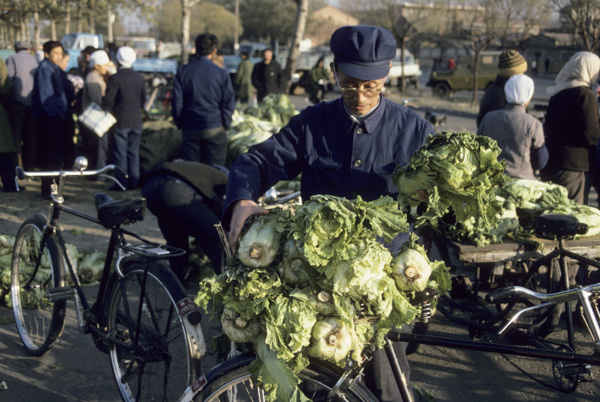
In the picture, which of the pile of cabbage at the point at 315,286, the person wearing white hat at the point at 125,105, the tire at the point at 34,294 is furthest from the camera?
the person wearing white hat at the point at 125,105

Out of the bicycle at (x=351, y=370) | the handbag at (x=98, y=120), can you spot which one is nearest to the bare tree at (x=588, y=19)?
the handbag at (x=98, y=120)

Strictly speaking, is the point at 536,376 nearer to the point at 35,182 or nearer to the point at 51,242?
the point at 51,242

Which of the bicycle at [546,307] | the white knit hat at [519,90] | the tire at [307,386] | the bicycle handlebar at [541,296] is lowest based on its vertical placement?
the bicycle at [546,307]

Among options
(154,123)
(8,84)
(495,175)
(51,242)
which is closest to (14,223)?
(8,84)

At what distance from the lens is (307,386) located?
8.50 feet

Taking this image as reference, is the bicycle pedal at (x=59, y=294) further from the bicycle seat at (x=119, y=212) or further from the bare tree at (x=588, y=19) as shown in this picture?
the bare tree at (x=588, y=19)

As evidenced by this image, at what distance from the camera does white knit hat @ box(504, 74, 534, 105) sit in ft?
18.5

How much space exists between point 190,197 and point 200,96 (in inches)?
130

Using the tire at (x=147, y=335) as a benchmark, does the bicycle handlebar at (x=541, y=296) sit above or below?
above

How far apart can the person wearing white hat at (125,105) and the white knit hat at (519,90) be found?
18.2 ft

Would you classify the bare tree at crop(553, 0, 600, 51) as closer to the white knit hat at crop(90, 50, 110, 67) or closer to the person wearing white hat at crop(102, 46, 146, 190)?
the person wearing white hat at crop(102, 46, 146, 190)

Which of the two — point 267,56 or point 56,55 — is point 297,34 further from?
point 56,55

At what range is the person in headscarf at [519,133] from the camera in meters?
5.59

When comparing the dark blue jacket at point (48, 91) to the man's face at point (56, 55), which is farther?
the man's face at point (56, 55)
